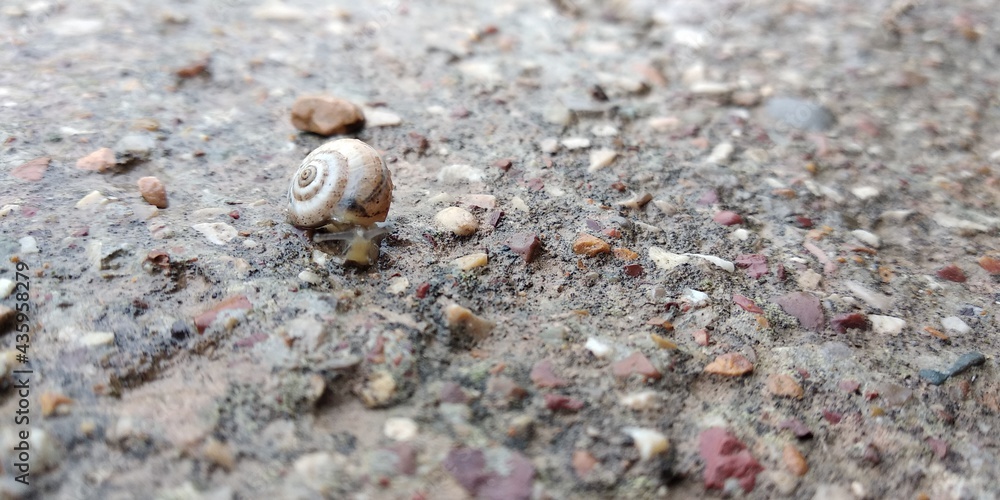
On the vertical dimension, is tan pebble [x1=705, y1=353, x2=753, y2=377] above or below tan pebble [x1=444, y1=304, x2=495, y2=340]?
below

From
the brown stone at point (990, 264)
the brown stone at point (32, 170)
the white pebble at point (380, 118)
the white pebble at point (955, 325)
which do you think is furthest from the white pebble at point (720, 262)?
the brown stone at point (32, 170)

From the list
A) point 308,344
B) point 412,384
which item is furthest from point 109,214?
point 412,384

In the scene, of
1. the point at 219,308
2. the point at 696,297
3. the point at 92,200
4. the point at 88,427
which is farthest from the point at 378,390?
the point at 92,200

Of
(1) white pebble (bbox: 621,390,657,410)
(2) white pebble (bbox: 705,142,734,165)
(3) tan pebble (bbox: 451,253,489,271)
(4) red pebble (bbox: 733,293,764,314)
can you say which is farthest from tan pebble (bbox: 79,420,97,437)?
(2) white pebble (bbox: 705,142,734,165)

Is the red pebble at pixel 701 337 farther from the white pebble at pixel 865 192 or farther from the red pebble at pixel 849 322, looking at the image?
the white pebble at pixel 865 192

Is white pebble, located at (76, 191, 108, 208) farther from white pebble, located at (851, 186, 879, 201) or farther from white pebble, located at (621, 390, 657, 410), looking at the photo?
white pebble, located at (851, 186, 879, 201)
